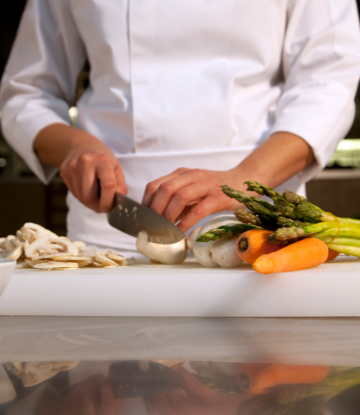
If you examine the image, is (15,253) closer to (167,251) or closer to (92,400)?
(167,251)

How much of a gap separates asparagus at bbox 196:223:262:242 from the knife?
84 millimetres

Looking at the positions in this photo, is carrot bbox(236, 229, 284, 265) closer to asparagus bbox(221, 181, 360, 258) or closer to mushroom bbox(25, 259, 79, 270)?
asparagus bbox(221, 181, 360, 258)

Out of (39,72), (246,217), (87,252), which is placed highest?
(39,72)

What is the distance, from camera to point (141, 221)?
86 centimetres

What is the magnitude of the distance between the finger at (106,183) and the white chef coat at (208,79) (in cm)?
20

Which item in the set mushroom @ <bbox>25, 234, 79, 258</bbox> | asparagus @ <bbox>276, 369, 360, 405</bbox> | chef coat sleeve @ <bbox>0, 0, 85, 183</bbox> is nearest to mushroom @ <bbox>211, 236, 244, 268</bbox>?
mushroom @ <bbox>25, 234, 79, 258</bbox>

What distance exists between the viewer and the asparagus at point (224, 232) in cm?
71

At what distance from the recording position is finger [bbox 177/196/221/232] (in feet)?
2.81

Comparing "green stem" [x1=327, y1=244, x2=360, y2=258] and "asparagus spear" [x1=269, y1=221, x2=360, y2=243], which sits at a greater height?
"asparagus spear" [x1=269, y1=221, x2=360, y2=243]

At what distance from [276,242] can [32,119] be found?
84cm

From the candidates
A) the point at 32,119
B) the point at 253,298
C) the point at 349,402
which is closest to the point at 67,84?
the point at 32,119

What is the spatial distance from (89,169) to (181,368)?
0.61 m

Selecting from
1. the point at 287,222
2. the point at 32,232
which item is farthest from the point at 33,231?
the point at 287,222

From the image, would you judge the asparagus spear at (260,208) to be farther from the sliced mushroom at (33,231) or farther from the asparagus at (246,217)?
the sliced mushroom at (33,231)
